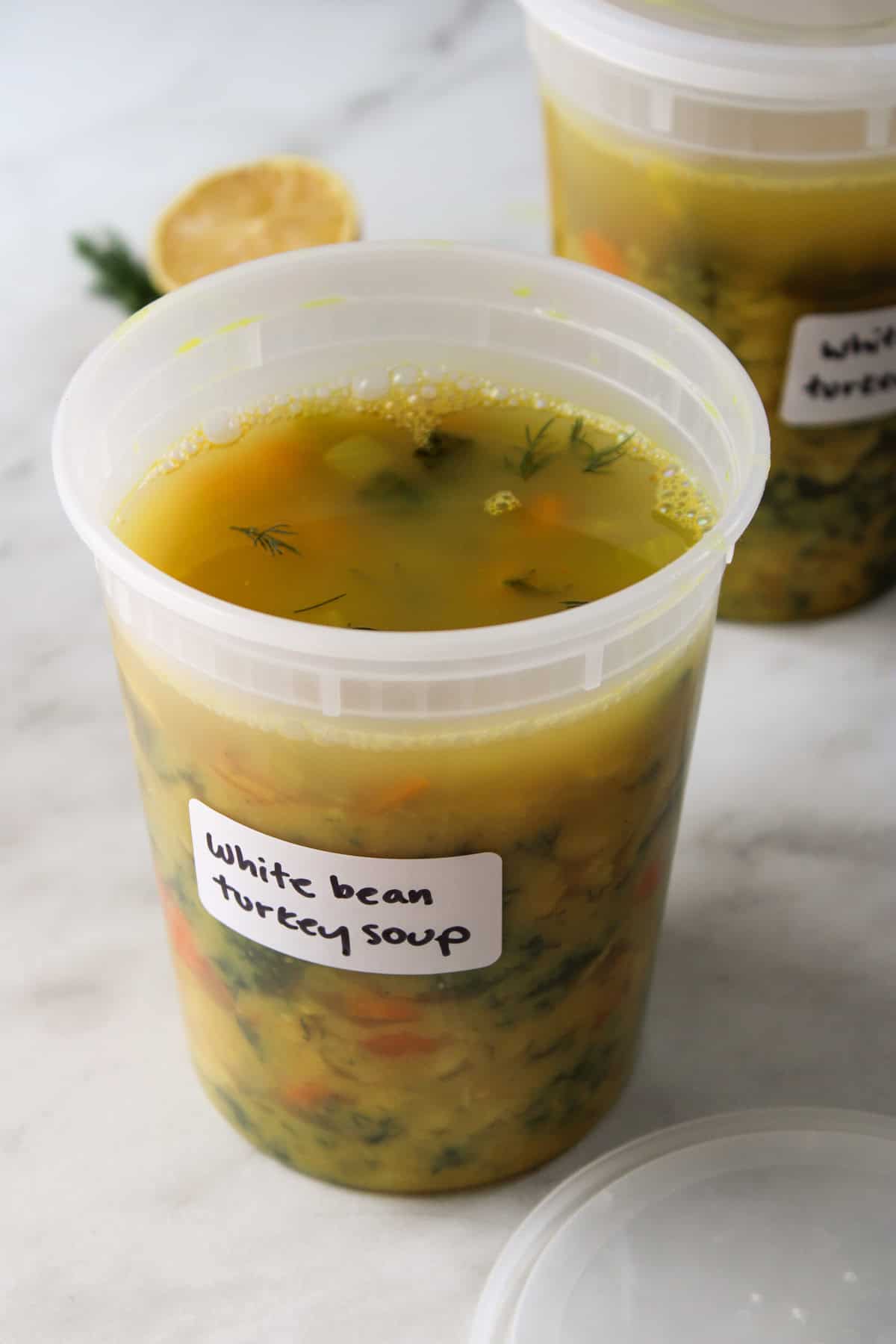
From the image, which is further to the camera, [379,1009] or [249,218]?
[249,218]

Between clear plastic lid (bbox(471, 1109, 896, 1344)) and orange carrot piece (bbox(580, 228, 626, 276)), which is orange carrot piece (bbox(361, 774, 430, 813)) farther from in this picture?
orange carrot piece (bbox(580, 228, 626, 276))

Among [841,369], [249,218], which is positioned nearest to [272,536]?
[841,369]

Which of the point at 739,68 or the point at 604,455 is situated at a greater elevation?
the point at 739,68

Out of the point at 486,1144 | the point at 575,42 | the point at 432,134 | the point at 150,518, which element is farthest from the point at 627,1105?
the point at 432,134

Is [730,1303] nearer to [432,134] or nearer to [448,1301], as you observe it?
[448,1301]

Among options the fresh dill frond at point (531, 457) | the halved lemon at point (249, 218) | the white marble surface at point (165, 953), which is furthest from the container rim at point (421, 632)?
the halved lemon at point (249, 218)

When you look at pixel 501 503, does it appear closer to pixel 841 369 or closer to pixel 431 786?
pixel 431 786

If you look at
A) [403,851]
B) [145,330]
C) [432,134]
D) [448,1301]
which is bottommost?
[448,1301]
